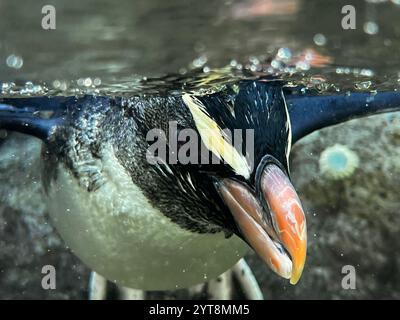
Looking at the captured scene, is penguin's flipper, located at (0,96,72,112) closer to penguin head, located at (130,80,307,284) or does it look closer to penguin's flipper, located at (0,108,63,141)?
penguin's flipper, located at (0,108,63,141)

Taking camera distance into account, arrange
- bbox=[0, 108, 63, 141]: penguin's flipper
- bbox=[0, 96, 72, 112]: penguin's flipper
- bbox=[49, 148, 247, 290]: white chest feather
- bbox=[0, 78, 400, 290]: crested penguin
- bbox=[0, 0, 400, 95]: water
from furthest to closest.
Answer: bbox=[0, 96, 72, 112]: penguin's flipper
bbox=[0, 108, 63, 141]: penguin's flipper
bbox=[49, 148, 247, 290]: white chest feather
bbox=[0, 78, 400, 290]: crested penguin
bbox=[0, 0, 400, 95]: water

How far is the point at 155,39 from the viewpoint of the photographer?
7.84ft

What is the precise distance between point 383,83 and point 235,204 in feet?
5.88

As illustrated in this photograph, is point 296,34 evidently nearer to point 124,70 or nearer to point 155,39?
point 155,39

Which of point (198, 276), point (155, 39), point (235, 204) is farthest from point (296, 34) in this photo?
point (198, 276)

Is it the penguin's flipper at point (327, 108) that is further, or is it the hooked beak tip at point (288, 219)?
the penguin's flipper at point (327, 108)

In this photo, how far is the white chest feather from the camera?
107 inches

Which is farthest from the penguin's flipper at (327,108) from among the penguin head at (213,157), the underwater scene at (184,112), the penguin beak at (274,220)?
the penguin beak at (274,220)

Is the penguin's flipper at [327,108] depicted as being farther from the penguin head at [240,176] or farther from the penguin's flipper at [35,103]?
the penguin's flipper at [35,103]

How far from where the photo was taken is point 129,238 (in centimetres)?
277

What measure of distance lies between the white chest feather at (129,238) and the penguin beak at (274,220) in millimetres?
541

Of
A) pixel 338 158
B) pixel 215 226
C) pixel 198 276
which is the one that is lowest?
pixel 198 276

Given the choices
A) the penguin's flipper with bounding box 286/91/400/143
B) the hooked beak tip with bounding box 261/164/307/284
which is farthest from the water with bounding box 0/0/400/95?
the hooked beak tip with bounding box 261/164/307/284

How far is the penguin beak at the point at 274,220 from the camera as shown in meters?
2.08
